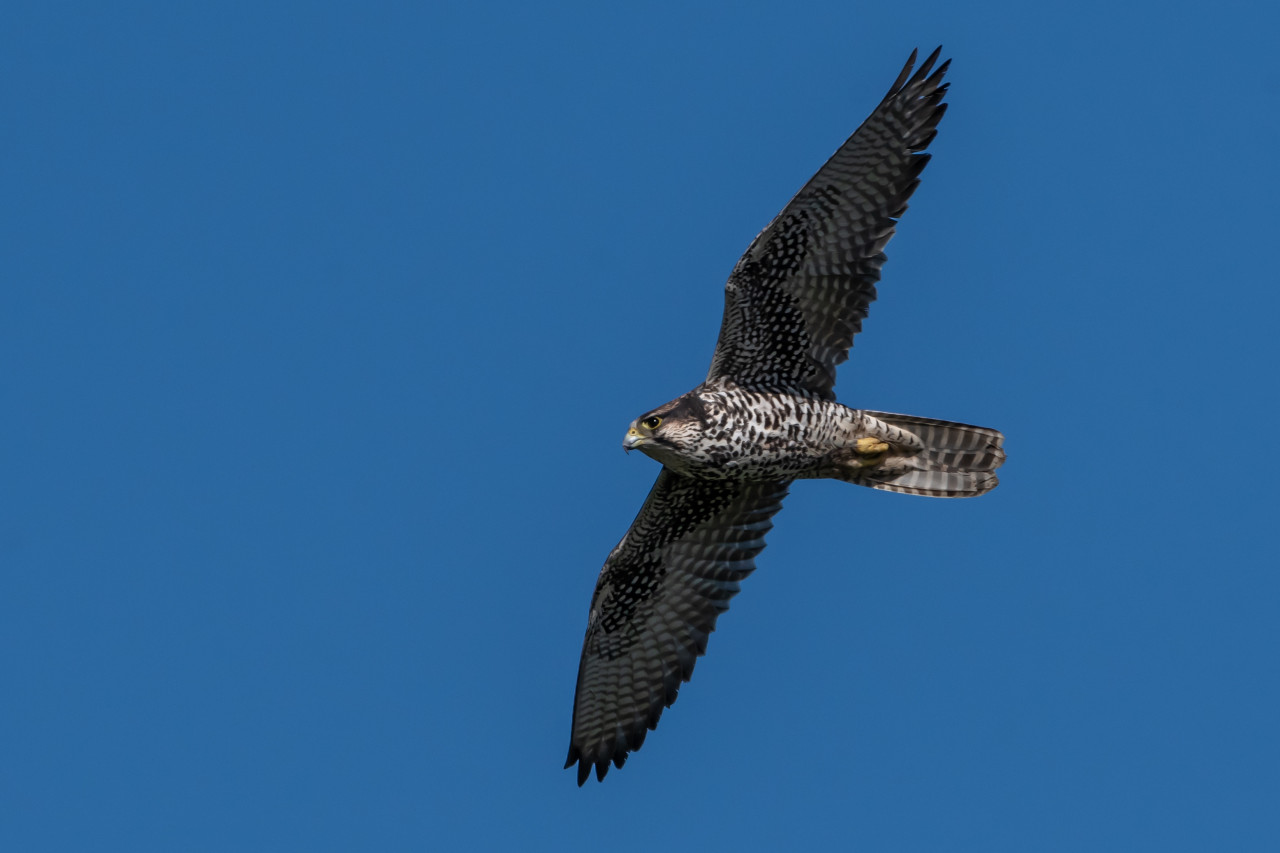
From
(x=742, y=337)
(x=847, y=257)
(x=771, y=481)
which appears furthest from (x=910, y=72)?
(x=771, y=481)

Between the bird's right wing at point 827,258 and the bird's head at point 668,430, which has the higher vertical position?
the bird's right wing at point 827,258

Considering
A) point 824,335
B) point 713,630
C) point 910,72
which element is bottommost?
point 713,630

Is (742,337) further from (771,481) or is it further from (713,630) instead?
(713,630)

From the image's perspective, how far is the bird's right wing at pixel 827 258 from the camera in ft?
43.2

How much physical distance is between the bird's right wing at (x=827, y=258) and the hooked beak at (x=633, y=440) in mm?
1202

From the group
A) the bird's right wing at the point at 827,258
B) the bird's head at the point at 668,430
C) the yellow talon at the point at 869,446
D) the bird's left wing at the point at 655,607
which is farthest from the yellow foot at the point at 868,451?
the bird's head at the point at 668,430

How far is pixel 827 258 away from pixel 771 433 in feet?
4.60

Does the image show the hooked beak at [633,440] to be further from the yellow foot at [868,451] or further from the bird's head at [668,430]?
the yellow foot at [868,451]

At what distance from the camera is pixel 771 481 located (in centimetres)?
1405

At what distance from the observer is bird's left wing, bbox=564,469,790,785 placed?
1427cm

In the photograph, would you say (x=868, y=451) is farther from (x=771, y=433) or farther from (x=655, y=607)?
(x=655, y=607)

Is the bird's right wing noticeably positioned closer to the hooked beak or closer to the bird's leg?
the bird's leg

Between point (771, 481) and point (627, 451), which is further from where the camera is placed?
point (771, 481)

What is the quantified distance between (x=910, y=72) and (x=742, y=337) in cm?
232
